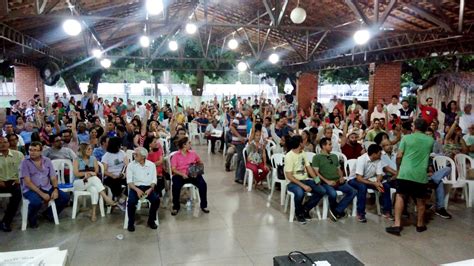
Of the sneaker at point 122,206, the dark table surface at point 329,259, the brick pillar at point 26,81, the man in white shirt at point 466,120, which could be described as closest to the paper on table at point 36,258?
the dark table surface at point 329,259

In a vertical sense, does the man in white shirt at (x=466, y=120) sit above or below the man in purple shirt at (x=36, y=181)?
above

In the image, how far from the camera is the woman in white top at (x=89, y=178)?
14.7 ft

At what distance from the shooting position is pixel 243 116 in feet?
24.6

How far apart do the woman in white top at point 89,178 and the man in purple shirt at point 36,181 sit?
28cm

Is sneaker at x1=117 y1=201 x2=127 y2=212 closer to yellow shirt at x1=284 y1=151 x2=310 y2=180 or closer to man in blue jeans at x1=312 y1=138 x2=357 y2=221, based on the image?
yellow shirt at x1=284 y1=151 x2=310 y2=180

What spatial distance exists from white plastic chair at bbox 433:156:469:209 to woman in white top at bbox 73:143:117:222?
14.6 ft

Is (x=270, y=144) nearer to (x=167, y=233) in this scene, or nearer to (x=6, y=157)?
(x=167, y=233)

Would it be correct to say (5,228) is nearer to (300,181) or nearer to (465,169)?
(300,181)

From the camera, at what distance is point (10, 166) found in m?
4.45

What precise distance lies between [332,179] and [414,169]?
976 mm

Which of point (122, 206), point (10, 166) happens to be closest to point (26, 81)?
point (10, 166)

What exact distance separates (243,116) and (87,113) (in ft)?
20.3

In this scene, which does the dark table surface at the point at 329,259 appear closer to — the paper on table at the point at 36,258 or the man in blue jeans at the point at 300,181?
the paper on table at the point at 36,258

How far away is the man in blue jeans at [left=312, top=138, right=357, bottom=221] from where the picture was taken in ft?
14.8
